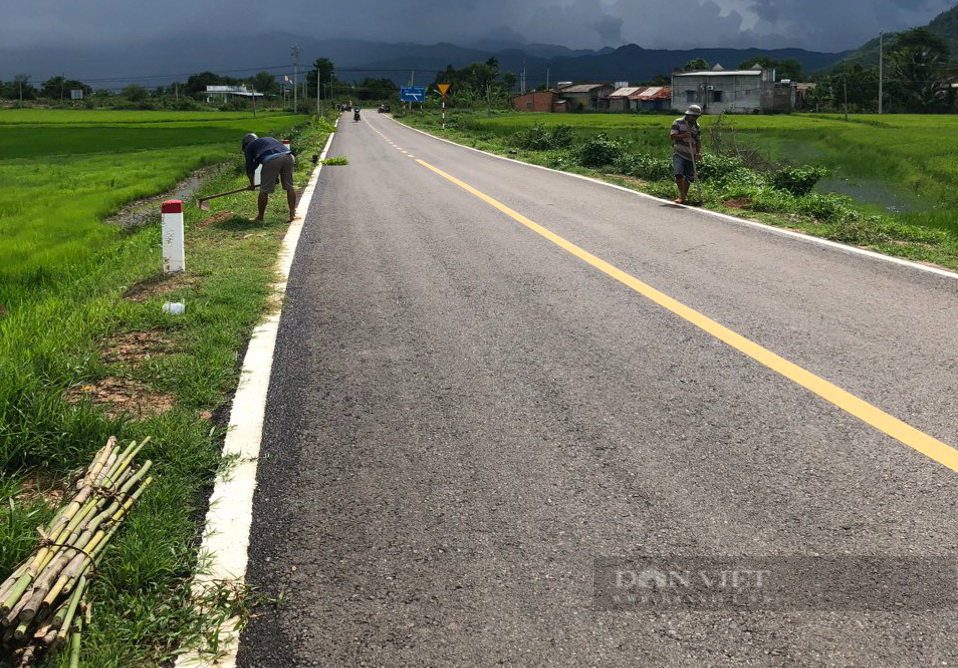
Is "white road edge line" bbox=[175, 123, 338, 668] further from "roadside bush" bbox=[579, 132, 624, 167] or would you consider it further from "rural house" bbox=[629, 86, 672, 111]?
"rural house" bbox=[629, 86, 672, 111]

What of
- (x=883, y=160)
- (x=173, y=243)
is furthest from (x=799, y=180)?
(x=883, y=160)

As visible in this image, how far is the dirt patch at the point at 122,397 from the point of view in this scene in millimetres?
4180

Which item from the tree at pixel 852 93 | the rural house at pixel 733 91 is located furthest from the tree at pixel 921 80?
the rural house at pixel 733 91

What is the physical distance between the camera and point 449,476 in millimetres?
3447

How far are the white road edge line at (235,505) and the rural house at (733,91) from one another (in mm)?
88511

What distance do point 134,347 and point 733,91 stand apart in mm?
92449

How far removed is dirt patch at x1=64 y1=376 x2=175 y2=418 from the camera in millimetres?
4180

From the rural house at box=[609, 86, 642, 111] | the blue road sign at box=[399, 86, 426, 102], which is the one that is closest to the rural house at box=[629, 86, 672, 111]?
the rural house at box=[609, 86, 642, 111]

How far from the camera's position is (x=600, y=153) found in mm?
23672

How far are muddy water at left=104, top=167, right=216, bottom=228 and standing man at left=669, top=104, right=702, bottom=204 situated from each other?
9052 mm

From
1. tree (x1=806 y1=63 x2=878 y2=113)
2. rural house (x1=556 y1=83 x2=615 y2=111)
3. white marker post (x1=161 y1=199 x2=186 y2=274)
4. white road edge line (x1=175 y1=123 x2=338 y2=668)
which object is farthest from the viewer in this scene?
rural house (x1=556 y1=83 x2=615 y2=111)

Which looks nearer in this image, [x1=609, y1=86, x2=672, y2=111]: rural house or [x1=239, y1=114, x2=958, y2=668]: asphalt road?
[x1=239, y1=114, x2=958, y2=668]: asphalt road

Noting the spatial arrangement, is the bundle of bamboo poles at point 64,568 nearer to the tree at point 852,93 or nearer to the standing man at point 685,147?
the standing man at point 685,147

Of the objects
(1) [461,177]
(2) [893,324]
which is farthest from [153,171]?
(2) [893,324]
